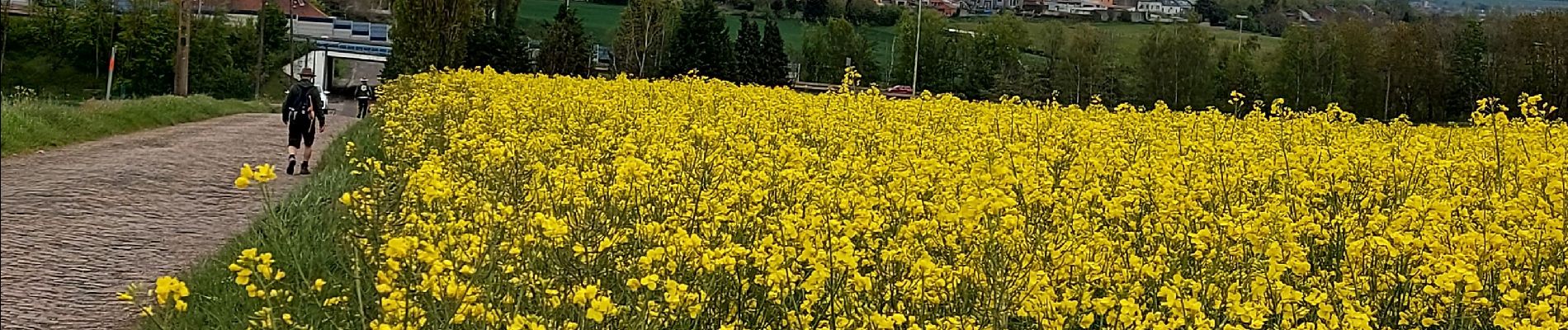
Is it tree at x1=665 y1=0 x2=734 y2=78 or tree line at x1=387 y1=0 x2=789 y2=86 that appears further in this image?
tree at x1=665 y1=0 x2=734 y2=78

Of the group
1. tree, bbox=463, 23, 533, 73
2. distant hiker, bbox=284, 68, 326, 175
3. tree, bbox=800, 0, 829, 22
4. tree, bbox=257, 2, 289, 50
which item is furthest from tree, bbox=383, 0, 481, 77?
tree, bbox=800, 0, 829, 22

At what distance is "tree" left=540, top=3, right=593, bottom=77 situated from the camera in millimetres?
36469

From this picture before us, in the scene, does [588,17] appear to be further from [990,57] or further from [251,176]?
[251,176]

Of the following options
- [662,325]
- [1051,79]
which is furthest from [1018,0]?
[662,325]

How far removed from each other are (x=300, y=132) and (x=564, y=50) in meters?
25.1

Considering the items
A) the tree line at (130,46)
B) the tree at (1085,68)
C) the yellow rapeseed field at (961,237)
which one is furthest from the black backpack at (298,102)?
the tree at (1085,68)

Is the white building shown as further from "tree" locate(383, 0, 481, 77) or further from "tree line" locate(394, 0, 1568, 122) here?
"tree" locate(383, 0, 481, 77)

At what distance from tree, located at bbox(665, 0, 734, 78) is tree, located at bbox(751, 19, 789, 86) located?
1.00 metres

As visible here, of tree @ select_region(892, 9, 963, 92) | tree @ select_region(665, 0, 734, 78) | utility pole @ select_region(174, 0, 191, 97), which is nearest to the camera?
utility pole @ select_region(174, 0, 191, 97)

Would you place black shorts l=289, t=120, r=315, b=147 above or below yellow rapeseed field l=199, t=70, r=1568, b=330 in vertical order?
below

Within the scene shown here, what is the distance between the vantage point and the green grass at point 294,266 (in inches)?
175

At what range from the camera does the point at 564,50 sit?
36562mm

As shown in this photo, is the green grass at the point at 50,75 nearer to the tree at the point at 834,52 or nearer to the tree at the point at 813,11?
the tree at the point at 834,52

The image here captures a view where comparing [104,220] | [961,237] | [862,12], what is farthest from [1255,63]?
[961,237]
